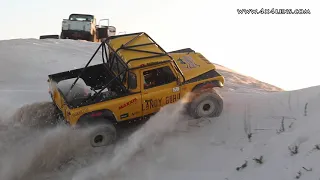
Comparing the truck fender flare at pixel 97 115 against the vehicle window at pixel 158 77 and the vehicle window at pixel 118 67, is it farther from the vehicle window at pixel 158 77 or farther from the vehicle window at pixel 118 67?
the vehicle window at pixel 158 77

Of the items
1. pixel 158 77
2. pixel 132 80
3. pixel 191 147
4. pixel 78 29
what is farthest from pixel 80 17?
pixel 191 147

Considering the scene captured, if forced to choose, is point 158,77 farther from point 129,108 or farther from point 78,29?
point 78,29

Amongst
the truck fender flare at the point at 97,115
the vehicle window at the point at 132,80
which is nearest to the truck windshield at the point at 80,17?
the vehicle window at the point at 132,80

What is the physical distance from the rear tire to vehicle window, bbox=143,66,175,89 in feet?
2.35

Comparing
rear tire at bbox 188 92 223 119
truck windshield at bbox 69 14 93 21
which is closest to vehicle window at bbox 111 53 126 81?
rear tire at bbox 188 92 223 119

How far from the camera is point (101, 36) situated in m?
23.5

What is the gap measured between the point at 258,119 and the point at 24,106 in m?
5.45

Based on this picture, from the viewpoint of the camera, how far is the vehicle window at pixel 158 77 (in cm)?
913

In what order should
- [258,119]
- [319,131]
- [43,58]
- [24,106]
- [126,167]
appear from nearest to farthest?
[319,131]
[126,167]
[258,119]
[24,106]
[43,58]

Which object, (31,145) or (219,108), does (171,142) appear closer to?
(219,108)

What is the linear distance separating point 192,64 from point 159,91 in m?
1.20

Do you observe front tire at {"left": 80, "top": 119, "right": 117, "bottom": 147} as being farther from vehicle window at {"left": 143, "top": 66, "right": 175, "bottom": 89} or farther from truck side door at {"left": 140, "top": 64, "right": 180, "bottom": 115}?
vehicle window at {"left": 143, "top": 66, "right": 175, "bottom": 89}

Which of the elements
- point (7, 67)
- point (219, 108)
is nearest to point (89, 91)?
point (219, 108)

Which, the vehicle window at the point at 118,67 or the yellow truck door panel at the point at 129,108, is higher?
the vehicle window at the point at 118,67
